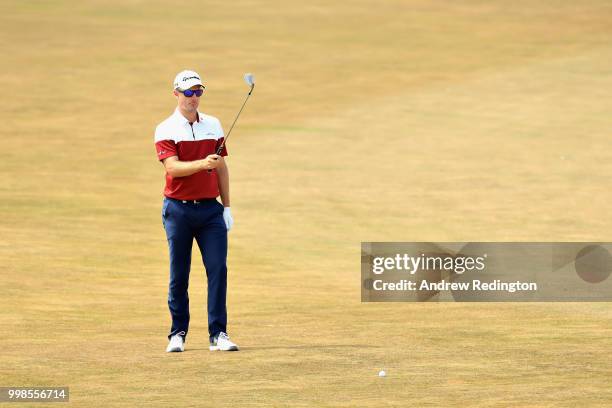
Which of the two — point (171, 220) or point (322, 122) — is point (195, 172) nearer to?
point (171, 220)

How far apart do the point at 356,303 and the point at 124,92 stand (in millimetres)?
17123

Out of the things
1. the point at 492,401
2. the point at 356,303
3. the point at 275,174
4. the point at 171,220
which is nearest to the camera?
the point at 492,401

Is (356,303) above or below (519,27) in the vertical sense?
below

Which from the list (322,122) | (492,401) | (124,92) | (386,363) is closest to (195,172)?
(386,363)

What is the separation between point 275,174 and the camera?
2369 centimetres

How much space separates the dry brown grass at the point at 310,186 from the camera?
10.6 m

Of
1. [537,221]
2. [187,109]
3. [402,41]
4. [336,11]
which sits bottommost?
[187,109]

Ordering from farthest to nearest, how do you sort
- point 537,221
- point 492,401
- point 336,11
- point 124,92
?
point 336,11 → point 124,92 → point 537,221 → point 492,401

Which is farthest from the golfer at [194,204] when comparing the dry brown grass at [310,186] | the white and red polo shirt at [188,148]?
the dry brown grass at [310,186]

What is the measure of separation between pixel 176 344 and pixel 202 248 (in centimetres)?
84

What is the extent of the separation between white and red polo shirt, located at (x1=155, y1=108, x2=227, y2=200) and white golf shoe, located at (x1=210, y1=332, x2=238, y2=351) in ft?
3.79

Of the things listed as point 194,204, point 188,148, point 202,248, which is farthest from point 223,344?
point 188,148

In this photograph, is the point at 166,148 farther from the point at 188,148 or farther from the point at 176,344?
the point at 176,344

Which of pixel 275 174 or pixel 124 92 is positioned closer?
pixel 275 174
